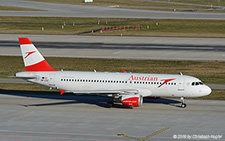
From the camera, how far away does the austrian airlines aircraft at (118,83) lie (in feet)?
158

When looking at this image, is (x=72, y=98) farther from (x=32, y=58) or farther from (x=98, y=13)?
(x=98, y=13)

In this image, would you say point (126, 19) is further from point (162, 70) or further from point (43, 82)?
point (43, 82)

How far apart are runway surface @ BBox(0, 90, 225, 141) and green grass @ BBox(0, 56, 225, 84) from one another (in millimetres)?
14979

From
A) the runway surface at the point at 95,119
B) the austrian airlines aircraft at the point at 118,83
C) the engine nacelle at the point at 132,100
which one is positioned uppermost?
the austrian airlines aircraft at the point at 118,83

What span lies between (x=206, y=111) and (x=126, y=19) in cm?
8411

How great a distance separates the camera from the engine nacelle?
46.3 meters

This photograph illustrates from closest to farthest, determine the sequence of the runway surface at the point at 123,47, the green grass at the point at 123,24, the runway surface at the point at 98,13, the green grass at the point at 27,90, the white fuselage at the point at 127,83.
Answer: the white fuselage at the point at 127,83, the green grass at the point at 27,90, the runway surface at the point at 123,47, the green grass at the point at 123,24, the runway surface at the point at 98,13

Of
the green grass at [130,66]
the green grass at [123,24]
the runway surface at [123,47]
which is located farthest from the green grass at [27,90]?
the green grass at [123,24]

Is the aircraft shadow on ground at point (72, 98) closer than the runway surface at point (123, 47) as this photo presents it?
Yes

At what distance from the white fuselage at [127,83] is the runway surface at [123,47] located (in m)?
29.9

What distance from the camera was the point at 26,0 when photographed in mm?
185250

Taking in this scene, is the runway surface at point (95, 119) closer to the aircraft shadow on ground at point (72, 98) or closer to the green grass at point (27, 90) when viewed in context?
the aircraft shadow on ground at point (72, 98)

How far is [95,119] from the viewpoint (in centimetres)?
4422

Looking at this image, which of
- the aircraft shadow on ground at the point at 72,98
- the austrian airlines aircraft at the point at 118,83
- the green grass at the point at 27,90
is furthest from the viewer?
the green grass at the point at 27,90
